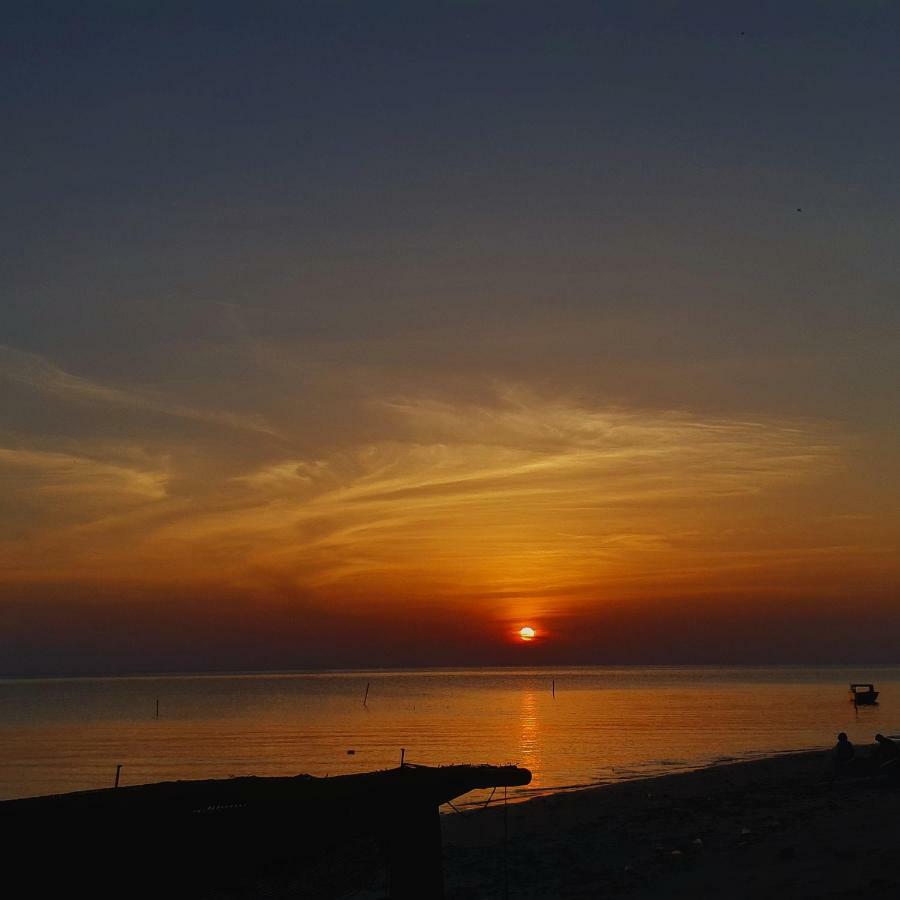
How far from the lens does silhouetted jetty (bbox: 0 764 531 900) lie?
16.0ft

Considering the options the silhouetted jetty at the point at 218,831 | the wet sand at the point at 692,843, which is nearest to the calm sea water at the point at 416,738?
the wet sand at the point at 692,843

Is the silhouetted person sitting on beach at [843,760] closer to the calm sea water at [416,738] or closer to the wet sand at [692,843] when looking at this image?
the wet sand at [692,843]

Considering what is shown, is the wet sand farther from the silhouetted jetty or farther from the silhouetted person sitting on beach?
the silhouetted jetty

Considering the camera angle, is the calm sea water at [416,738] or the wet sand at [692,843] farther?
→ the calm sea water at [416,738]

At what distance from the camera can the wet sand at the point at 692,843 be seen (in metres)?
15.8

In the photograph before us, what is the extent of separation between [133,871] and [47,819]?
56 centimetres

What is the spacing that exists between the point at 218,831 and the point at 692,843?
60.2ft

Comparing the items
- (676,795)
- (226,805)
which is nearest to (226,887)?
(226,805)

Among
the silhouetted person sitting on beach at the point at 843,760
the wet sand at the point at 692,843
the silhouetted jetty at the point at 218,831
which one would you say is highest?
the silhouetted jetty at the point at 218,831

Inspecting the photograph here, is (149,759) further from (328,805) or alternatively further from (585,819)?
(328,805)

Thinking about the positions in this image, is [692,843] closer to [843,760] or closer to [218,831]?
[843,760]

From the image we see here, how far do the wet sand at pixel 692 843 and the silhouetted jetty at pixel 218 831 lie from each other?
6.63 meters

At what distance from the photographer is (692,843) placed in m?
21.0

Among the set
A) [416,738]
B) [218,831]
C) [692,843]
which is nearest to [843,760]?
[692,843]
